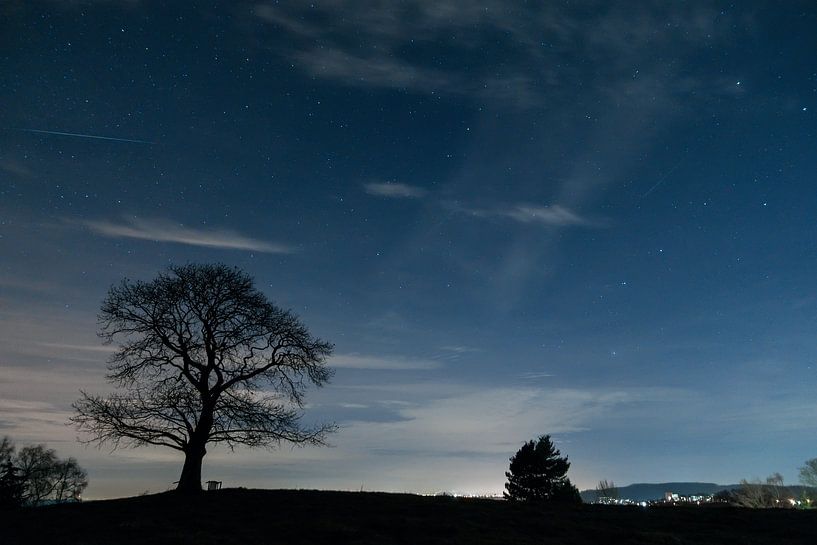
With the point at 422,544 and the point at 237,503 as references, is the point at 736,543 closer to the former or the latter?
the point at 422,544

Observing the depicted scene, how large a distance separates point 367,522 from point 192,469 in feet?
35.8

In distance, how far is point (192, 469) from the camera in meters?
25.0

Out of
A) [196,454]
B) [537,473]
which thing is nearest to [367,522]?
[196,454]

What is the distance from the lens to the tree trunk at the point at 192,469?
24781 millimetres

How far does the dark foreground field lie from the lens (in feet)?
52.8

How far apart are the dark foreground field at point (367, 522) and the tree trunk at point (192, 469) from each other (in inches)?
49.2

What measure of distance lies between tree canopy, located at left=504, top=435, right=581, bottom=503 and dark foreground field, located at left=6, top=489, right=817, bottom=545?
37387 millimetres

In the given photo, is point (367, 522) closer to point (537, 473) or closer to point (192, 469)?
point (192, 469)

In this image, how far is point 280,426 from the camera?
82.7ft

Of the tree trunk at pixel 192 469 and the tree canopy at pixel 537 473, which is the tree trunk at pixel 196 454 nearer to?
the tree trunk at pixel 192 469

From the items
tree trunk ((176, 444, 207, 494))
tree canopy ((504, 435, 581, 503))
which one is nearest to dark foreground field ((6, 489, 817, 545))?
tree trunk ((176, 444, 207, 494))

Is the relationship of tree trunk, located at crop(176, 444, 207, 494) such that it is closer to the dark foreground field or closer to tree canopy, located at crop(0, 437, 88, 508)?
the dark foreground field

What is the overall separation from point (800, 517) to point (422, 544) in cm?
2045

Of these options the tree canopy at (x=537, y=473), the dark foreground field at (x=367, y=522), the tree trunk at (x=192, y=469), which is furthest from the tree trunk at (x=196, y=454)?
the tree canopy at (x=537, y=473)
